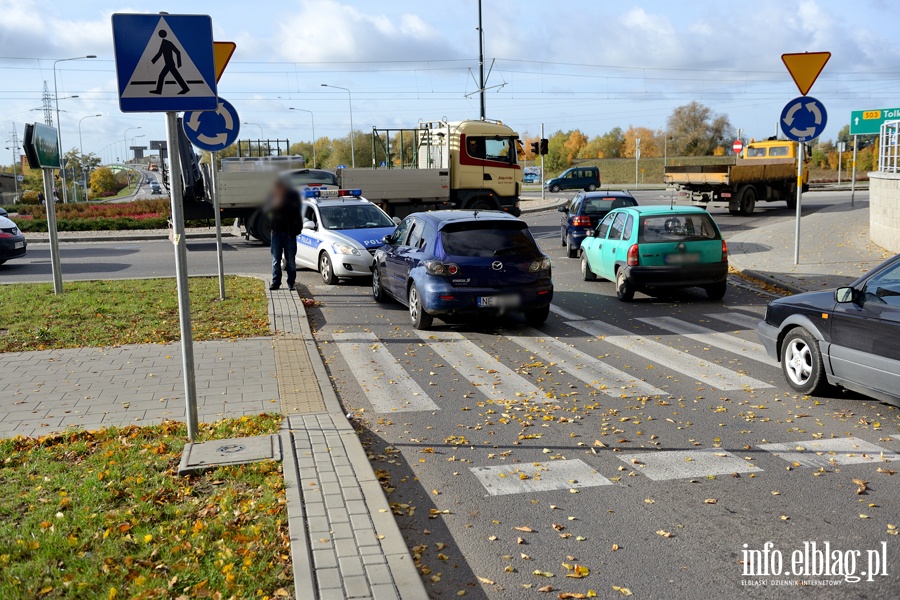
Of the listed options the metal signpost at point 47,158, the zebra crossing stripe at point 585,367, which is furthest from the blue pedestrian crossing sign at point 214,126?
the metal signpost at point 47,158

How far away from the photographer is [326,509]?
5.13 metres

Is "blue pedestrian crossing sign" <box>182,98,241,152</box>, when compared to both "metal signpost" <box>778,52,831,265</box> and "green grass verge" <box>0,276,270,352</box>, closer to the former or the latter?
"green grass verge" <box>0,276,270,352</box>

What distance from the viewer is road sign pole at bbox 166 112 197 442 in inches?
237

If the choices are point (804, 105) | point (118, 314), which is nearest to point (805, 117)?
point (804, 105)

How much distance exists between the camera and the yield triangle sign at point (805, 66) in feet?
49.6

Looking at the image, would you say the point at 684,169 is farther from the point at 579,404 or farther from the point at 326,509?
the point at 326,509

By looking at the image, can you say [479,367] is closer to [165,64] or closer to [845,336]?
[845,336]

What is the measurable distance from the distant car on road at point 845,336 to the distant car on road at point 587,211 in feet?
41.5

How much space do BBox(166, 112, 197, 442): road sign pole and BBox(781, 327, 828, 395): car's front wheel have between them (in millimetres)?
5482

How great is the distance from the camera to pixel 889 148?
2080cm

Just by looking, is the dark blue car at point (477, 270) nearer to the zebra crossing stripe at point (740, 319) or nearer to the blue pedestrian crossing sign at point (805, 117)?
the zebra crossing stripe at point (740, 319)

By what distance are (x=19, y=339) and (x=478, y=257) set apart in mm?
5966

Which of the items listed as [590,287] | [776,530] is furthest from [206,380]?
[590,287]

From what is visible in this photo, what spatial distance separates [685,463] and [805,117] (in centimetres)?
1133
